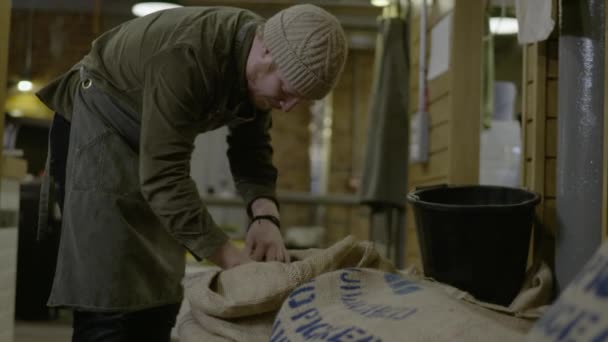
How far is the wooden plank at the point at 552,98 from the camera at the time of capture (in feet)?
6.02

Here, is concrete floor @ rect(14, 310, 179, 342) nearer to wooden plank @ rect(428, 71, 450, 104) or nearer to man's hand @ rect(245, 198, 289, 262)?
wooden plank @ rect(428, 71, 450, 104)

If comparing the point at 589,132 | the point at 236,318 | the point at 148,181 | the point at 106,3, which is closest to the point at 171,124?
the point at 148,181

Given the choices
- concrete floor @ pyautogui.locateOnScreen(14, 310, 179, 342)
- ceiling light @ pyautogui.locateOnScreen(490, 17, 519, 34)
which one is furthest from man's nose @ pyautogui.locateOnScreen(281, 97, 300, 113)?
ceiling light @ pyautogui.locateOnScreen(490, 17, 519, 34)

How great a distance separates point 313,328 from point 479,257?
24.6 inches

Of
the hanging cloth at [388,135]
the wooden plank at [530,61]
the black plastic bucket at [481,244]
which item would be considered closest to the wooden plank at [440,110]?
the hanging cloth at [388,135]

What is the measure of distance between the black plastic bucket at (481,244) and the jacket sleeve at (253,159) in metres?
0.36

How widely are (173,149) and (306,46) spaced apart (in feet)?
1.03

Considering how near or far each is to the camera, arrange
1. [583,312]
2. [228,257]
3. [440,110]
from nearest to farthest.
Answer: [583,312] < [228,257] < [440,110]

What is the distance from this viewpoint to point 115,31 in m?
1.63

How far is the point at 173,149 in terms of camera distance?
1.33m

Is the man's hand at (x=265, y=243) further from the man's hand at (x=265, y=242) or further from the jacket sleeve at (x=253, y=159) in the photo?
the jacket sleeve at (x=253, y=159)

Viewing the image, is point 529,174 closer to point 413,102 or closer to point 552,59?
point 552,59

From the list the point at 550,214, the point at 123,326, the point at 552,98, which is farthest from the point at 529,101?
the point at 123,326

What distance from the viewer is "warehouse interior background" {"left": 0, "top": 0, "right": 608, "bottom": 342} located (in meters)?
A: 1.64
